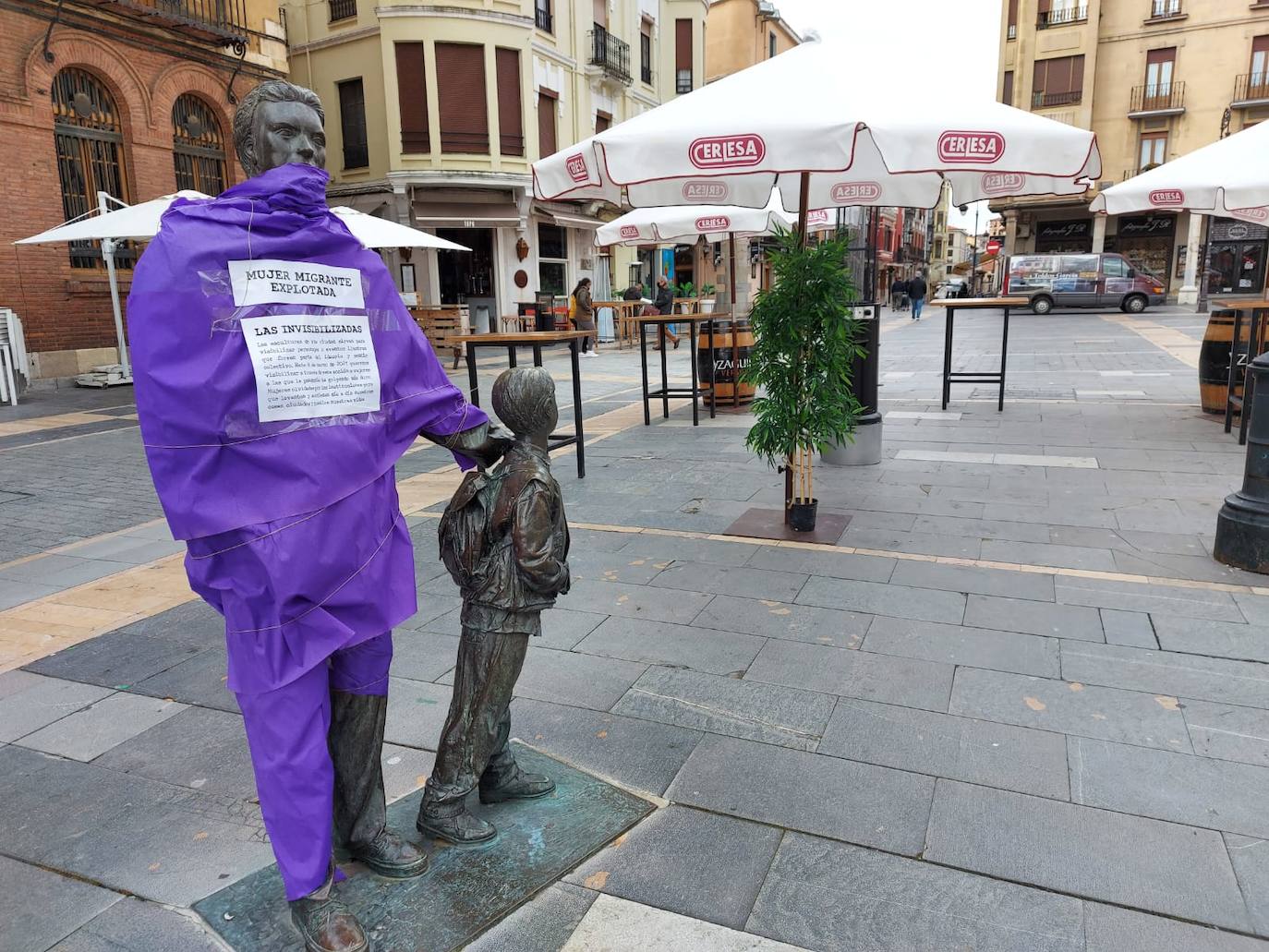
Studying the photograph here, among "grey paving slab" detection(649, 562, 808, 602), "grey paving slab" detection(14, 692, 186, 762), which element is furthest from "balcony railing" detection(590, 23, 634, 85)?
"grey paving slab" detection(14, 692, 186, 762)

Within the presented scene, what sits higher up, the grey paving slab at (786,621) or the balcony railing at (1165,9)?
the balcony railing at (1165,9)

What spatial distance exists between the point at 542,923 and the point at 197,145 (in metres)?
17.8

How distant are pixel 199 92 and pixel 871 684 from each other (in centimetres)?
1736

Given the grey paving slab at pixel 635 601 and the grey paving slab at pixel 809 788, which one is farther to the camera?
the grey paving slab at pixel 635 601

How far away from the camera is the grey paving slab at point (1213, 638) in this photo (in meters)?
3.48

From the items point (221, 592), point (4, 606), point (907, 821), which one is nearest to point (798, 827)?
point (907, 821)

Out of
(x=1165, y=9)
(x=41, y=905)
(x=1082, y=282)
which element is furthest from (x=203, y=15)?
(x=1165, y=9)

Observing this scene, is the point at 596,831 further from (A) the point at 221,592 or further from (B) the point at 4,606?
(B) the point at 4,606

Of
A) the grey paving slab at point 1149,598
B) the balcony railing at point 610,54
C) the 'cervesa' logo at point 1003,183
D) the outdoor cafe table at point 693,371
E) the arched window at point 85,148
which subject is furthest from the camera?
the balcony railing at point 610,54

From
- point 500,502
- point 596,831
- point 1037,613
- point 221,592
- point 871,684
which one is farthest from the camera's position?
point 1037,613

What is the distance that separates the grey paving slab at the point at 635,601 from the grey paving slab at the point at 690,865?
61.2 inches

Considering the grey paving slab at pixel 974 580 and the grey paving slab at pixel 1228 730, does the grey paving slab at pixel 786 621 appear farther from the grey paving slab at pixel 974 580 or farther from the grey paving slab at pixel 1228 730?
the grey paving slab at pixel 1228 730

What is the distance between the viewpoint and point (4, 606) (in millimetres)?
4500

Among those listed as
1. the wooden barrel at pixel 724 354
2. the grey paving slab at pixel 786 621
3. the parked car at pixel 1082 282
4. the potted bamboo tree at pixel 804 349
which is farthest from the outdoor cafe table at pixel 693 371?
the parked car at pixel 1082 282
